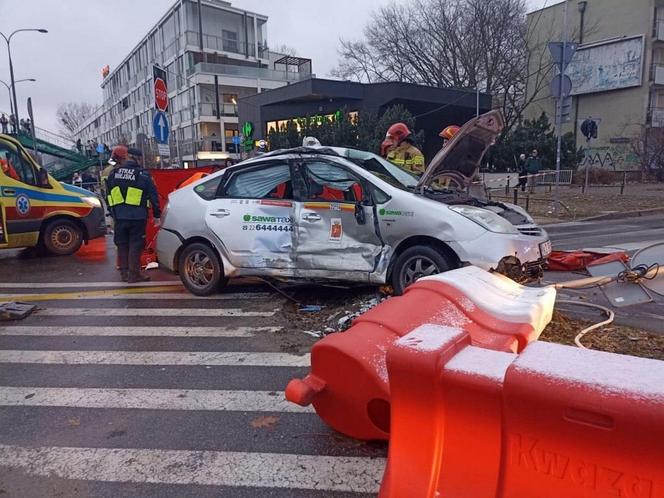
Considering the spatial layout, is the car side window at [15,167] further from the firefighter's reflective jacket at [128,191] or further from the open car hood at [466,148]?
the open car hood at [466,148]

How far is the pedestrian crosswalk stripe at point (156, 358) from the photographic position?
446 centimetres

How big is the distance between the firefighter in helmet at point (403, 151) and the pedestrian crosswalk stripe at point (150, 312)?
12.0 ft

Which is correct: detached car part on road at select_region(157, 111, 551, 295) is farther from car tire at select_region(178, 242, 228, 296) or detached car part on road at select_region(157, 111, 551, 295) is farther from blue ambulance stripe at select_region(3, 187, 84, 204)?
blue ambulance stripe at select_region(3, 187, 84, 204)

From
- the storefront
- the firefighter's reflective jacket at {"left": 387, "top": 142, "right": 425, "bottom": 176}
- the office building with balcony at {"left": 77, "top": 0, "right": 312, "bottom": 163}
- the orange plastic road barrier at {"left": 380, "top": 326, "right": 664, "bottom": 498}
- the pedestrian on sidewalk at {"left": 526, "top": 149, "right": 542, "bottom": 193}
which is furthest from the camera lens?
the office building with balcony at {"left": 77, "top": 0, "right": 312, "bottom": 163}

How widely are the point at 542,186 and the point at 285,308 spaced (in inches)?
810

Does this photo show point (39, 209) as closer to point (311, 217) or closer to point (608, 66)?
point (311, 217)

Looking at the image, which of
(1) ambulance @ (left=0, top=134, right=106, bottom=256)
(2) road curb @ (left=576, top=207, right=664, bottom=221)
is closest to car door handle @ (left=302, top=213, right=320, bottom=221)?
(1) ambulance @ (left=0, top=134, right=106, bottom=256)

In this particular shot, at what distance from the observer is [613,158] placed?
35.6 m

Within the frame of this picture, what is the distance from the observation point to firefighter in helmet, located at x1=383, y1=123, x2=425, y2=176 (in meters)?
8.23

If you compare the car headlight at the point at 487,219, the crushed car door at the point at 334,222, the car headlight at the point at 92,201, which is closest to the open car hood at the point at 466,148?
the car headlight at the point at 487,219

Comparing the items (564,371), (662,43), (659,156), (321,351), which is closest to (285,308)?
(321,351)

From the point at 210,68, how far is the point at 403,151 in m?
45.2

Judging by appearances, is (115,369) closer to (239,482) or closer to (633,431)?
(239,482)

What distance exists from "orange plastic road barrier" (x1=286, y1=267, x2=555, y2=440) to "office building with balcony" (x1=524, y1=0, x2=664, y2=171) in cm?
3393
